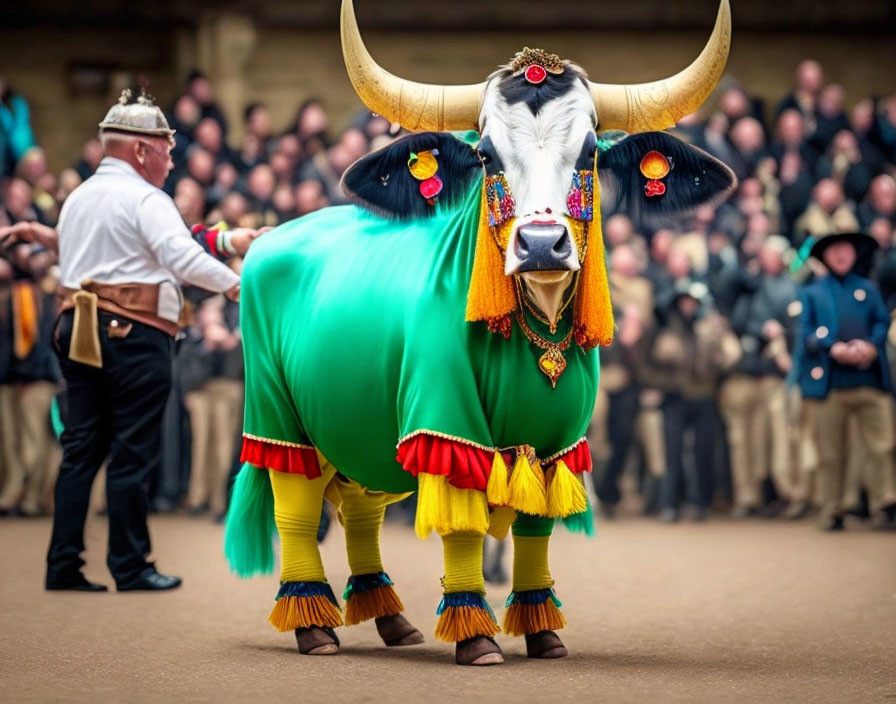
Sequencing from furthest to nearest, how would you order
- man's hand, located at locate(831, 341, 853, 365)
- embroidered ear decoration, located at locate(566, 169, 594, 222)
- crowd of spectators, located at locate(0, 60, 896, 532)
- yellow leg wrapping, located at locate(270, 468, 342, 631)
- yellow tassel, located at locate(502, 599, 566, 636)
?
crowd of spectators, located at locate(0, 60, 896, 532) → man's hand, located at locate(831, 341, 853, 365) → yellow leg wrapping, located at locate(270, 468, 342, 631) → yellow tassel, located at locate(502, 599, 566, 636) → embroidered ear decoration, located at locate(566, 169, 594, 222)

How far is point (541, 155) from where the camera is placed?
19.4 feet

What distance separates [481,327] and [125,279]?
269 cm

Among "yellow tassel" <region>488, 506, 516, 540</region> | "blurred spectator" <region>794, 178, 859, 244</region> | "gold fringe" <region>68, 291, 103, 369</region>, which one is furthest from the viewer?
"blurred spectator" <region>794, 178, 859, 244</region>

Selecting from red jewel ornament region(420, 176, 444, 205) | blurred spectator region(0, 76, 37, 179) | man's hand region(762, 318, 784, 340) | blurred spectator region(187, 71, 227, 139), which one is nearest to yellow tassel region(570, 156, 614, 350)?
red jewel ornament region(420, 176, 444, 205)

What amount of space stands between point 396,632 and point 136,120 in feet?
10.2

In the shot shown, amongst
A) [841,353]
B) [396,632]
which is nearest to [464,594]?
[396,632]

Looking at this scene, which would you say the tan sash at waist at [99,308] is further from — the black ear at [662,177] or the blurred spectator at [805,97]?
the blurred spectator at [805,97]

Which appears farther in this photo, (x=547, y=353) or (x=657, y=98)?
(x=657, y=98)

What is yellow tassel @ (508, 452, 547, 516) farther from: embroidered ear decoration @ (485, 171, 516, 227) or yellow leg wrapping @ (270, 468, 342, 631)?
yellow leg wrapping @ (270, 468, 342, 631)

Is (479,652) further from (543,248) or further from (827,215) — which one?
(827,215)

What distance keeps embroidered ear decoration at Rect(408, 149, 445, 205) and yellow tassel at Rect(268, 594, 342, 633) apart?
1.75m

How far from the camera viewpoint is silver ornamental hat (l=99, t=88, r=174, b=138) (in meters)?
8.22

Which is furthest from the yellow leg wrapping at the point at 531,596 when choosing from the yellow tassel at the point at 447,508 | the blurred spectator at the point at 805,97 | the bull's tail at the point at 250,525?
the blurred spectator at the point at 805,97

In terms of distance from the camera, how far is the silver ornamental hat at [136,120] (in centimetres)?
822
